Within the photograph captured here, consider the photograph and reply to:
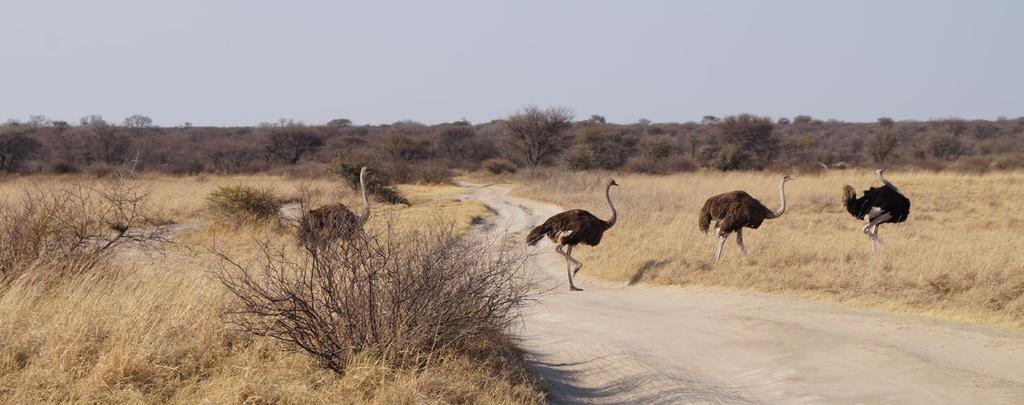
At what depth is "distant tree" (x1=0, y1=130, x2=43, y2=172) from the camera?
43.4 m

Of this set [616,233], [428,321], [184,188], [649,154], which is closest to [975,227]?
[616,233]

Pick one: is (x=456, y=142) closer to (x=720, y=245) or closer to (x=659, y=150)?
(x=659, y=150)

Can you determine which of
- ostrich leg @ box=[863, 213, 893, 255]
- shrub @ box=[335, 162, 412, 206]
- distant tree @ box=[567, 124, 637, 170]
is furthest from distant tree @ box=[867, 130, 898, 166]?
ostrich leg @ box=[863, 213, 893, 255]

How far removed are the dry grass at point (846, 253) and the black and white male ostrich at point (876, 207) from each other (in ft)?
1.36

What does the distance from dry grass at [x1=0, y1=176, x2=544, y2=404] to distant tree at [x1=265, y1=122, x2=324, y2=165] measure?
51.9 m

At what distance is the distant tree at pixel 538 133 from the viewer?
157 feet

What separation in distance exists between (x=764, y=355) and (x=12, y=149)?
4604 cm

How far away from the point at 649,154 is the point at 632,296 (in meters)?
39.6

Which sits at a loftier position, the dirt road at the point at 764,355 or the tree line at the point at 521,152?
the tree line at the point at 521,152

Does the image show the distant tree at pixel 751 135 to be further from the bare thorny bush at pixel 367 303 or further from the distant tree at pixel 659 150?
the bare thorny bush at pixel 367 303

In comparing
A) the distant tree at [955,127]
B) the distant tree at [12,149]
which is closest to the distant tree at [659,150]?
the distant tree at [955,127]

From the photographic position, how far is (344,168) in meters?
30.4

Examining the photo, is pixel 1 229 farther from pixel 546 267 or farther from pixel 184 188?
pixel 184 188

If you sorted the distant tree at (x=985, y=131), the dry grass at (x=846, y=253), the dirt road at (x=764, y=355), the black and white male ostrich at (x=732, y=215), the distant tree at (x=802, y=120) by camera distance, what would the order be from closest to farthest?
1. the dirt road at (x=764, y=355)
2. the dry grass at (x=846, y=253)
3. the black and white male ostrich at (x=732, y=215)
4. the distant tree at (x=985, y=131)
5. the distant tree at (x=802, y=120)
